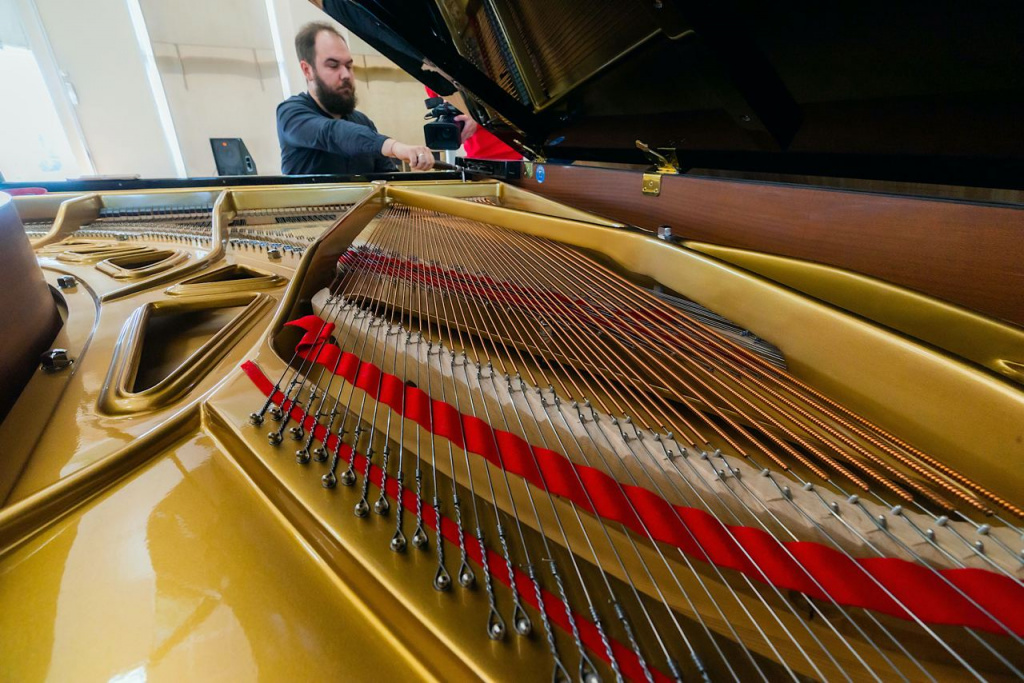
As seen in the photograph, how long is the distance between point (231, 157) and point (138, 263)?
Answer: 278 inches

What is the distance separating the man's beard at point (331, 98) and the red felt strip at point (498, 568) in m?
4.44

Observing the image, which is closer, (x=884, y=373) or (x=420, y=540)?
(x=420, y=540)

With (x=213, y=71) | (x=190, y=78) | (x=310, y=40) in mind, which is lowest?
(x=310, y=40)

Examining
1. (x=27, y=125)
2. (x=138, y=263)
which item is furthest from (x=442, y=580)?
(x=27, y=125)

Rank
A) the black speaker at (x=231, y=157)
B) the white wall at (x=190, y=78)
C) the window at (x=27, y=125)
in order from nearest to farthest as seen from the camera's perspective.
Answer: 1. the window at (x=27, y=125)
2. the white wall at (x=190, y=78)
3. the black speaker at (x=231, y=157)

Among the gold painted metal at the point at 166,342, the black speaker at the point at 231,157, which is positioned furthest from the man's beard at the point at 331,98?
the black speaker at the point at 231,157

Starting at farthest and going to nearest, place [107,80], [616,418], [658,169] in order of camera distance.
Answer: [107,80] → [658,169] → [616,418]

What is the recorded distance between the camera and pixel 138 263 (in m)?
Result: 1.84

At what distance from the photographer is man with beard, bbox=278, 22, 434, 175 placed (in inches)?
138

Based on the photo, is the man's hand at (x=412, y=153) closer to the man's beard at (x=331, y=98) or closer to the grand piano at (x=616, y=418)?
the man's beard at (x=331, y=98)

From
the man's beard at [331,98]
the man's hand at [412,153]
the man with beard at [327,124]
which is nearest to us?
the man's hand at [412,153]

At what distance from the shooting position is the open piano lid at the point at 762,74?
3.34 feet

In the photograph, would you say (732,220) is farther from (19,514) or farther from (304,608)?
(19,514)

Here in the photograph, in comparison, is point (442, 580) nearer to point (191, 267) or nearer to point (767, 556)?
point (767, 556)
